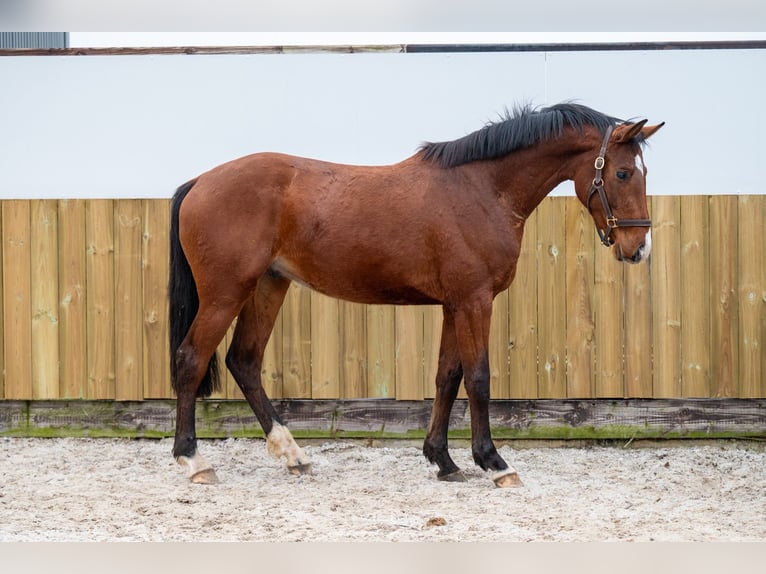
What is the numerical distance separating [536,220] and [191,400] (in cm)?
266

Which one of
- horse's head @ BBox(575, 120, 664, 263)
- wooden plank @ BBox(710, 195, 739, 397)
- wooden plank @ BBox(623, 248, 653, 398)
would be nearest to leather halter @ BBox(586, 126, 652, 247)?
horse's head @ BBox(575, 120, 664, 263)

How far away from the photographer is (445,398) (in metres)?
4.77

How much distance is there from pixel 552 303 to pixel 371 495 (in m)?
Result: 2.06

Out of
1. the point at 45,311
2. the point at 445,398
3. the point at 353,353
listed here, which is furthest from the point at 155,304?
the point at 445,398

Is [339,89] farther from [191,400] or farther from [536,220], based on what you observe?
[191,400]

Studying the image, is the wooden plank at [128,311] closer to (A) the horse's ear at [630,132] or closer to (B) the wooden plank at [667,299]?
(A) the horse's ear at [630,132]

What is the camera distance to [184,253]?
15.5 feet

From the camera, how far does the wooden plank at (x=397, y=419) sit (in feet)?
18.1

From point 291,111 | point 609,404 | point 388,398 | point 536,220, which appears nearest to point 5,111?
point 291,111

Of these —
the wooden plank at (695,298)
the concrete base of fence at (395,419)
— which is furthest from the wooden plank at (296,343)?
the wooden plank at (695,298)

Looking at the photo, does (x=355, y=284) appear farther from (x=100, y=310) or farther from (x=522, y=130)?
(x=100, y=310)

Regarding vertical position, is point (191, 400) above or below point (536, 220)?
below

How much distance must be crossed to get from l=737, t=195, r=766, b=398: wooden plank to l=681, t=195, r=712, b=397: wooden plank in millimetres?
226

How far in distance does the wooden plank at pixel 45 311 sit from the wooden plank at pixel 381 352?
89.1 inches
